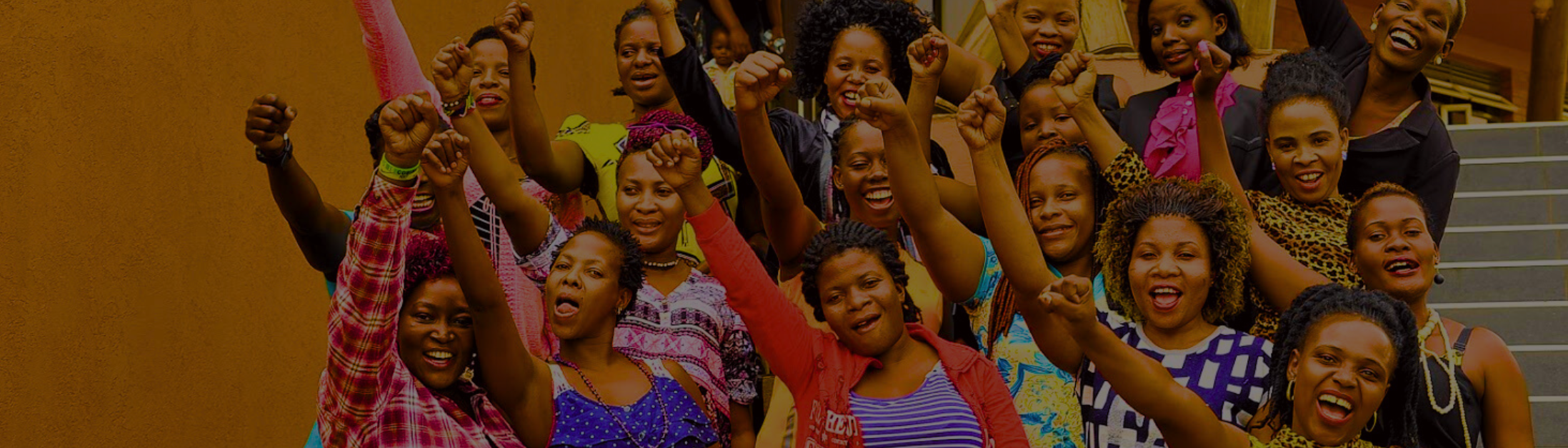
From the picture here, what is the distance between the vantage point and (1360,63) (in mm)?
5512

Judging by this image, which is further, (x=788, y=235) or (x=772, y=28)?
(x=772, y=28)

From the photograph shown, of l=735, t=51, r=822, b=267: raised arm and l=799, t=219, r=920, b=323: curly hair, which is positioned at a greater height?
l=735, t=51, r=822, b=267: raised arm

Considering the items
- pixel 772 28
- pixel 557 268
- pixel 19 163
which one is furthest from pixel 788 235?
pixel 772 28

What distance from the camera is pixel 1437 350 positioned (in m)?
4.39

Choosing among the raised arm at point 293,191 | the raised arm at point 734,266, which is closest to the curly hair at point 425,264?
the raised arm at point 293,191

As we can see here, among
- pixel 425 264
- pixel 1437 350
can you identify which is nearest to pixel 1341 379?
pixel 1437 350

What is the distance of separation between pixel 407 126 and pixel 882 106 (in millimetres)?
1082

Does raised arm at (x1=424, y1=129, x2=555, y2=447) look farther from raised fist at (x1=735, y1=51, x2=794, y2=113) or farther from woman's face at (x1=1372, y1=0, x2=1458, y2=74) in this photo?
woman's face at (x1=1372, y1=0, x2=1458, y2=74)

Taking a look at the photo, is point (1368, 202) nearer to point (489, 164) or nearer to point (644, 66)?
point (489, 164)

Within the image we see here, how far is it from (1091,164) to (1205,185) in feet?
1.67

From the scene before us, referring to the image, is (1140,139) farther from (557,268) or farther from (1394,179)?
(557,268)

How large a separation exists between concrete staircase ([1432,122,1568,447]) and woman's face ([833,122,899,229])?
259cm

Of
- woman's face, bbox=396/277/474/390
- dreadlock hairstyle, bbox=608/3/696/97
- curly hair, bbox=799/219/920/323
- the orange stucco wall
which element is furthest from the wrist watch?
dreadlock hairstyle, bbox=608/3/696/97

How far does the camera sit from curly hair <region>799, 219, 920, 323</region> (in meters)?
4.42
